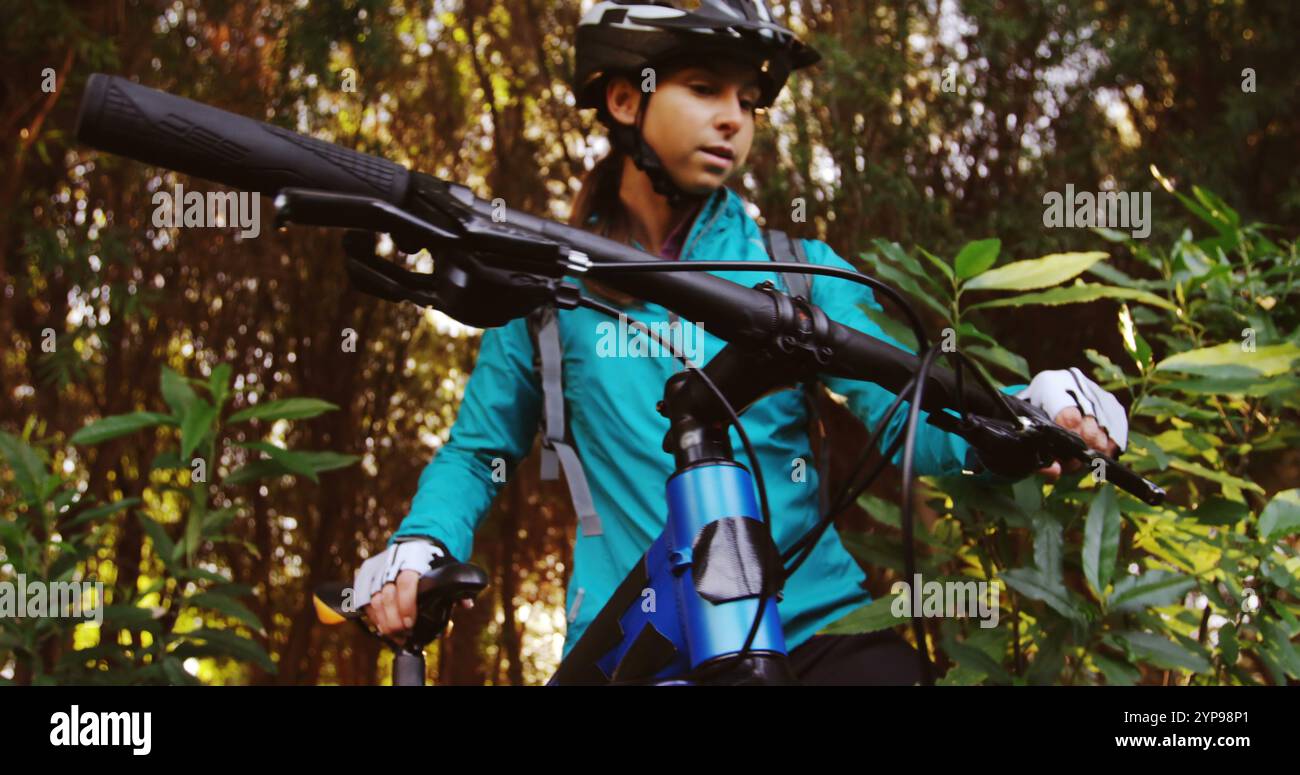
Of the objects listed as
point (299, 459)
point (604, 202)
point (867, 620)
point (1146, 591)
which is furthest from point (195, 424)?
point (1146, 591)

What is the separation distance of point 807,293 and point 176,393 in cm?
147

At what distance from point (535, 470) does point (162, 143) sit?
3.93 m

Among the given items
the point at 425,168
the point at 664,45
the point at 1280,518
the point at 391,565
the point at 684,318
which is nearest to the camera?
the point at 684,318

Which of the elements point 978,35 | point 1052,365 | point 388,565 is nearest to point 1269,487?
point 1052,365

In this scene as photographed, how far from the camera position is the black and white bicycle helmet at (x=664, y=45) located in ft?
5.85

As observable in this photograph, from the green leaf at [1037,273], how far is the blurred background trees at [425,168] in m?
1.87

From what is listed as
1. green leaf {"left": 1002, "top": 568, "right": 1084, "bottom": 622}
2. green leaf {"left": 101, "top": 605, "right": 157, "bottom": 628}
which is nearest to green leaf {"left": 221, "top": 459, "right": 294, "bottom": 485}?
green leaf {"left": 101, "top": 605, "right": 157, "bottom": 628}

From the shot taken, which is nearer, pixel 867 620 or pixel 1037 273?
pixel 867 620

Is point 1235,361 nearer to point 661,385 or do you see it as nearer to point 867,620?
point 867,620

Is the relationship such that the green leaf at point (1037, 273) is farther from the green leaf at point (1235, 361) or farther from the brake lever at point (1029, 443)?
the brake lever at point (1029, 443)

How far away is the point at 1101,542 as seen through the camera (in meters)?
1.62

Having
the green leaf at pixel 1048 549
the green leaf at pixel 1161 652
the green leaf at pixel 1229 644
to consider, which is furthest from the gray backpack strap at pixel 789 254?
the green leaf at pixel 1229 644

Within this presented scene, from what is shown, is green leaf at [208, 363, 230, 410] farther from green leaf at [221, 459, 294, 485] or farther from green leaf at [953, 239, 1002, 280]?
green leaf at [953, 239, 1002, 280]

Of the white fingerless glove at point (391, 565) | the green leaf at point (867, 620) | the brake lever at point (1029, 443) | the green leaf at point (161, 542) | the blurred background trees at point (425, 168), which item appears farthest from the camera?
the blurred background trees at point (425, 168)
